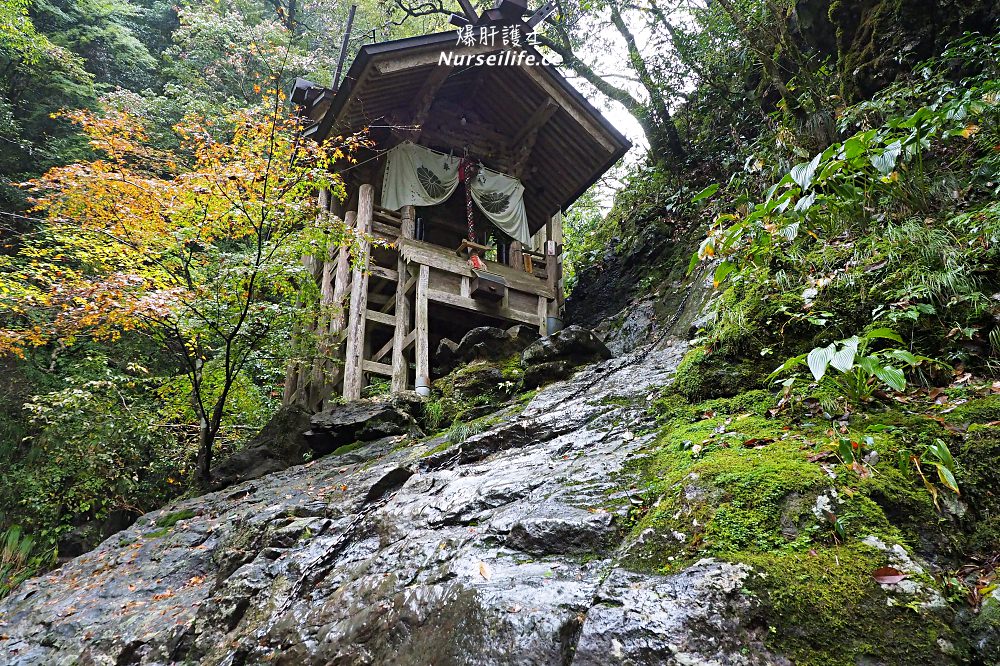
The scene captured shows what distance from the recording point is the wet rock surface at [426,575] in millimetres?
2627

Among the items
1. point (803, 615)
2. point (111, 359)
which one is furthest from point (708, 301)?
point (111, 359)

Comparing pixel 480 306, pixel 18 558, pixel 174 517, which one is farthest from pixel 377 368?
pixel 18 558

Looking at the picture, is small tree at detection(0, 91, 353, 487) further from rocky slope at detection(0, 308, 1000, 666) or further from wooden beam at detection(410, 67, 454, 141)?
rocky slope at detection(0, 308, 1000, 666)

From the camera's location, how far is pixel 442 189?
1236 cm

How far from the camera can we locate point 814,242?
17.9 ft

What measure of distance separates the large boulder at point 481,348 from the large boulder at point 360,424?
4.97ft

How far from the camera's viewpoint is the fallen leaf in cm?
239

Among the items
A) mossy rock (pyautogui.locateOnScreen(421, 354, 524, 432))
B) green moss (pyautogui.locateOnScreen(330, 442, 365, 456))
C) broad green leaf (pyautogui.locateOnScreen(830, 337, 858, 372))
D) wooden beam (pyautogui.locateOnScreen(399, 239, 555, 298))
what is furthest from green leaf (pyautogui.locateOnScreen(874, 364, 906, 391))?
wooden beam (pyautogui.locateOnScreen(399, 239, 555, 298))

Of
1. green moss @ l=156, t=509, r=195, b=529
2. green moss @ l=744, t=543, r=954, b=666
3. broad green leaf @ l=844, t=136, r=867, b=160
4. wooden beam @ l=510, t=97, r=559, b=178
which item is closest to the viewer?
green moss @ l=744, t=543, r=954, b=666

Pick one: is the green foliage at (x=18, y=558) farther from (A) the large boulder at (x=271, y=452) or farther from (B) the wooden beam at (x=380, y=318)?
(B) the wooden beam at (x=380, y=318)

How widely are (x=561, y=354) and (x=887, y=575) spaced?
238 inches

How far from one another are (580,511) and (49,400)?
9952mm

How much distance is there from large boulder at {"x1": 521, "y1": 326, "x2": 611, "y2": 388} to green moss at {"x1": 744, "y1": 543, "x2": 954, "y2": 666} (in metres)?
5.52

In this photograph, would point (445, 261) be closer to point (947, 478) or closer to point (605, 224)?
point (605, 224)
